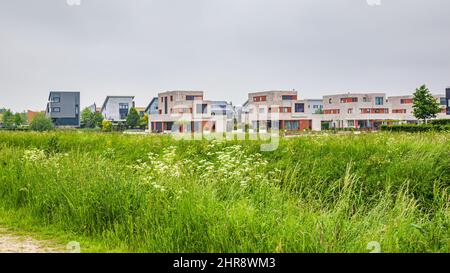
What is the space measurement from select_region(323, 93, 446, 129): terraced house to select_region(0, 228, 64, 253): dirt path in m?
48.5

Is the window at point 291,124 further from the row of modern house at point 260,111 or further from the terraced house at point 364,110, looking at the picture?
the terraced house at point 364,110

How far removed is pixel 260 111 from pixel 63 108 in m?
22.2

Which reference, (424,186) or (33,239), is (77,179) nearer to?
(33,239)

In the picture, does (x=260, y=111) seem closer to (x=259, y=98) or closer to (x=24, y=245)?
(x=259, y=98)

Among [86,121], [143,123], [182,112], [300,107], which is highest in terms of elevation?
[300,107]

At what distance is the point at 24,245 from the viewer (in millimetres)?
5867

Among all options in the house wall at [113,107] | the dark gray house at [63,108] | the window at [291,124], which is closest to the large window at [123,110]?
the house wall at [113,107]

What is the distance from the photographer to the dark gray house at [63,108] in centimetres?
2511

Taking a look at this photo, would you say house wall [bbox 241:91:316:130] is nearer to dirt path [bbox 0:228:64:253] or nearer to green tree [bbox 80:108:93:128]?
green tree [bbox 80:108:93:128]

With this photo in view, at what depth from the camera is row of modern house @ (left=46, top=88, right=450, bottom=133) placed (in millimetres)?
35719

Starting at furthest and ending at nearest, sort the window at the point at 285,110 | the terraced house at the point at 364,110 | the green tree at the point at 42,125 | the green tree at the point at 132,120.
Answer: the terraced house at the point at 364,110 < the window at the point at 285,110 < the green tree at the point at 132,120 < the green tree at the point at 42,125

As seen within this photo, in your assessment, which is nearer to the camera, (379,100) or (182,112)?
(182,112)

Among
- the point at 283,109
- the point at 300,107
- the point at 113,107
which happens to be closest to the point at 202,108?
the point at 113,107

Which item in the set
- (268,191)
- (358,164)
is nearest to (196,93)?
(358,164)
